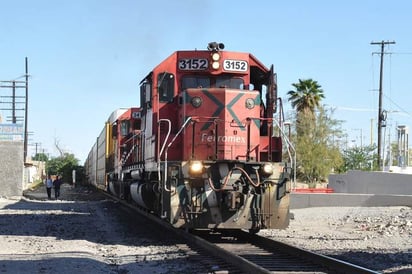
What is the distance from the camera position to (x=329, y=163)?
53.8 metres

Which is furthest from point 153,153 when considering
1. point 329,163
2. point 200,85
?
point 329,163

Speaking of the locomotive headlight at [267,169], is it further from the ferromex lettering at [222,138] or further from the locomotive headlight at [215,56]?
the locomotive headlight at [215,56]

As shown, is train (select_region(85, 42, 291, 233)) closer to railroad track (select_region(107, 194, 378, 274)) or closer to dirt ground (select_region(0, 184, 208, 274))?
railroad track (select_region(107, 194, 378, 274))

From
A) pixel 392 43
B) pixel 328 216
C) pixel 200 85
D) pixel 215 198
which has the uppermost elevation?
pixel 392 43

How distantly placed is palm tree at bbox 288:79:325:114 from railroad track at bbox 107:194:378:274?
131 feet

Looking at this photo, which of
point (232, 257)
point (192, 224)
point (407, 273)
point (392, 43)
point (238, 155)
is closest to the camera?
point (407, 273)

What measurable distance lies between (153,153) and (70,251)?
10.1 feet

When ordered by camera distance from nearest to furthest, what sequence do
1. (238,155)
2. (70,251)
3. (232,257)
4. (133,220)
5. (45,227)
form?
(232,257), (70,251), (238,155), (45,227), (133,220)

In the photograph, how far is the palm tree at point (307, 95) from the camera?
51.8 meters

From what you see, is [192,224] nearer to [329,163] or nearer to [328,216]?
[328,216]

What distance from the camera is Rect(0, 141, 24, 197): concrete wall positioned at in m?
33.5

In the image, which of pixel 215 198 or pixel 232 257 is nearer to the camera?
pixel 232 257

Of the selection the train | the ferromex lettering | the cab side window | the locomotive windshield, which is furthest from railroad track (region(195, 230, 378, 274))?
the locomotive windshield

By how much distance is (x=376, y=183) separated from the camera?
34.6m
